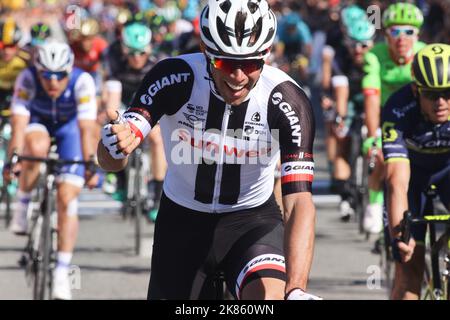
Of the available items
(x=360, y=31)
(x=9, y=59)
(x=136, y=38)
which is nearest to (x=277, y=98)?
(x=136, y=38)

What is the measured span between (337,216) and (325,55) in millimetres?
3201

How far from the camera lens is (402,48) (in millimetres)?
11922

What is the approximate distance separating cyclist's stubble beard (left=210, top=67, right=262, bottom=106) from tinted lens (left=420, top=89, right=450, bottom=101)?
1.89m

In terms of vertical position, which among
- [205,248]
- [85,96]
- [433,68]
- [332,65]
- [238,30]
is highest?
[332,65]

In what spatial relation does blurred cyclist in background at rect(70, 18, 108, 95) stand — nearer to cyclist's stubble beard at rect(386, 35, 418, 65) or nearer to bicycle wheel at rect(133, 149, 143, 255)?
bicycle wheel at rect(133, 149, 143, 255)

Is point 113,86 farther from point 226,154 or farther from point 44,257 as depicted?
point 226,154

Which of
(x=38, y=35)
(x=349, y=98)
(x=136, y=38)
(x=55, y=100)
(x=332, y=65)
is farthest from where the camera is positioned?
(x=38, y=35)

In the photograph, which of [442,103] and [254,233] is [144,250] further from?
[254,233]

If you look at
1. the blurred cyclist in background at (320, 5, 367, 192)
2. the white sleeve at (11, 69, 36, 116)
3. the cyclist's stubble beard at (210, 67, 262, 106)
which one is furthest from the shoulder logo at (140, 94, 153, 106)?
the blurred cyclist in background at (320, 5, 367, 192)

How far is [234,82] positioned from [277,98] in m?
0.32

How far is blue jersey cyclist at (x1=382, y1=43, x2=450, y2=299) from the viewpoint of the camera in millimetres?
7508

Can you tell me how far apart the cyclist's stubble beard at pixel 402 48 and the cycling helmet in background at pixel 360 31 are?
8.71 ft

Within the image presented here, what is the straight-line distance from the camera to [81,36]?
16328 millimetres
